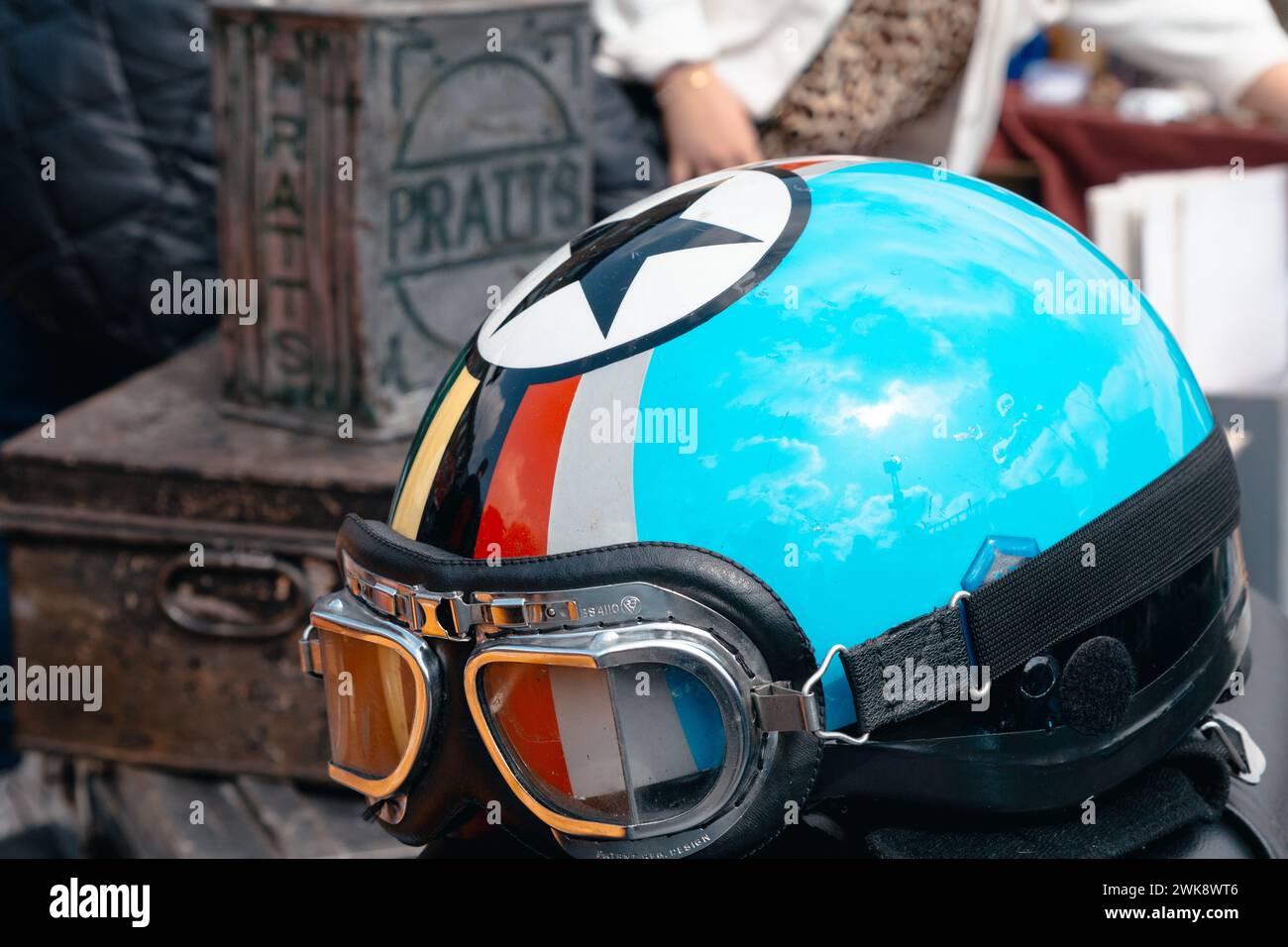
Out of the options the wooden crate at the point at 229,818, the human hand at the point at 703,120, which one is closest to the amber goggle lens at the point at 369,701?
the wooden crate at the point at 229,818

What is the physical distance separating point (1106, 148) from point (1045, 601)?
2.23m

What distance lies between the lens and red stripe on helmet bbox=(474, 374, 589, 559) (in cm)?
88

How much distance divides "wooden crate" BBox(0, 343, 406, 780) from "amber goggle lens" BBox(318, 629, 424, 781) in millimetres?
672

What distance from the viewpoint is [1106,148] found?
2850mm

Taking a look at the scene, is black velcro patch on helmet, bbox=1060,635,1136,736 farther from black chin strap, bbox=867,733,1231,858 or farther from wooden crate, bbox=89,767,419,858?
wooden crate, bbox=89,767,419,858

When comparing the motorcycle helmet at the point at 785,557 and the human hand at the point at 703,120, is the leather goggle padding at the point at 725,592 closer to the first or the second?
the motorcycle helmet at the point at 785,557

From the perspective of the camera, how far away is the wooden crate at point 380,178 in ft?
5.64

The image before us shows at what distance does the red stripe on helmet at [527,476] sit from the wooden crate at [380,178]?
2.98 ft

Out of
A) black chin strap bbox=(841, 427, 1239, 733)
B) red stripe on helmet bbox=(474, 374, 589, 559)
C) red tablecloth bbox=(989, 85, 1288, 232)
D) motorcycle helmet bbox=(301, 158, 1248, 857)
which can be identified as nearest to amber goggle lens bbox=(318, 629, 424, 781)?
motorcycle helmet bbox=(301, 158, 1248, 857)

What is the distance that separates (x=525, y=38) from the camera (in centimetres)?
181

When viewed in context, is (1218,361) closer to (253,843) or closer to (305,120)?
(305,120)

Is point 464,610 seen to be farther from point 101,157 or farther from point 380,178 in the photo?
point 101,157

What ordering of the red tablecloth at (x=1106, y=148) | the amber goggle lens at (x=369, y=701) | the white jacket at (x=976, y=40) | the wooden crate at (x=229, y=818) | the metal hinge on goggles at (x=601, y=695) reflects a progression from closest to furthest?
the metal hinge on goggles at (x=601, y=695) → the amber goggle lens at (x=369, y=701) → the wooden crate at (x=229, y=818) → the white jacket at (x=976, y=40) → the red tablecloth at (x=1106, y=148)

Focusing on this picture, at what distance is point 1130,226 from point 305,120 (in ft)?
→ 3.67
